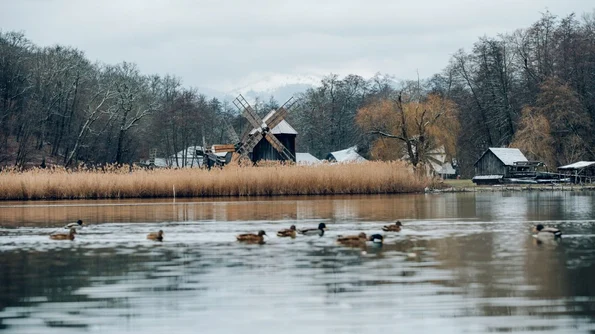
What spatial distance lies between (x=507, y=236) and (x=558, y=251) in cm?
446

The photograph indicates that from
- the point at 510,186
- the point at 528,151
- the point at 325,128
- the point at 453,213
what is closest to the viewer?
the point at 453,213

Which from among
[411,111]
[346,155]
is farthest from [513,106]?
[346,155]

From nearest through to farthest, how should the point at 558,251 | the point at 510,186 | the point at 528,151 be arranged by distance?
1. the point at 558,251
2. the point at 510,186
3. the point at 528,151

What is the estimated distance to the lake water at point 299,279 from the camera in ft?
49.4

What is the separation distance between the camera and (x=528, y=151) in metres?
83.5

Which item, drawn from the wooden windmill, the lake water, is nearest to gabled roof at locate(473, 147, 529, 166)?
the wooden windmill

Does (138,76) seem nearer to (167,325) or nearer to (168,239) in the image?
(168,239)

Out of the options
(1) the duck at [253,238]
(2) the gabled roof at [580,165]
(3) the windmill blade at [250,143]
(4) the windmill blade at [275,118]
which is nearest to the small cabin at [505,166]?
(2) the gabled roof at [580,165]

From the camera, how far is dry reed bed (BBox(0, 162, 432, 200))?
55844mm

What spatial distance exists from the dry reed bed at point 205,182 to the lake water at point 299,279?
803 inches

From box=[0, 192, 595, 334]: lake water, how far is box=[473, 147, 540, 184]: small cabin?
45.5 m

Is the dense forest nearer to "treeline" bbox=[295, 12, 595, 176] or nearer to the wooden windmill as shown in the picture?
"treeline" bbox=[295, 12, 595, 176]

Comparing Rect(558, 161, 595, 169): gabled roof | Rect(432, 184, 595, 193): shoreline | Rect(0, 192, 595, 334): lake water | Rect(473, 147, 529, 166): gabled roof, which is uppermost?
Rect(473, 147, 529, 166): gabled roof

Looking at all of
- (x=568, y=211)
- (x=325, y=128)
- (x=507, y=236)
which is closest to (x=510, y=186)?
(x=568, y=211)
